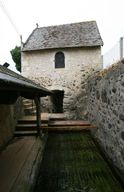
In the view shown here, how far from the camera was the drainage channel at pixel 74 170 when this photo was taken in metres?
3.75

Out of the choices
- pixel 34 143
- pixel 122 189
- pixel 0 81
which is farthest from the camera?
pixel 34 143

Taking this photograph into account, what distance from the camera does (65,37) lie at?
511 inches

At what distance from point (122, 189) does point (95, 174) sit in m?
0.67

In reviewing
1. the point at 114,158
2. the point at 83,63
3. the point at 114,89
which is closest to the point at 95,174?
the point at 114,158

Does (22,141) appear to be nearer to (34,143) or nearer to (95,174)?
(34,143)

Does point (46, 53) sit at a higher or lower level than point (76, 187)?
higher

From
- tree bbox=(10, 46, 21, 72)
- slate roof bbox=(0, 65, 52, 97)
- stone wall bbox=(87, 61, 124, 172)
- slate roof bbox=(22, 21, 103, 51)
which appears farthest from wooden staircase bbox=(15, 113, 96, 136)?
tree bbox=(10, 46, 21, 72)

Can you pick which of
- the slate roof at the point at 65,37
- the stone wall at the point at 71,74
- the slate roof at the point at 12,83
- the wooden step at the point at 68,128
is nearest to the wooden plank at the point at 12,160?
the wooden step at the point at 68,128

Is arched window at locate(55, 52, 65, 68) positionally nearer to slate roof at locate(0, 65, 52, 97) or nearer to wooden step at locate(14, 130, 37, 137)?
wooden step at locate(14, 130, 37, 137)

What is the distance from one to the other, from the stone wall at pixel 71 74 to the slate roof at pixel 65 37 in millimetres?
342

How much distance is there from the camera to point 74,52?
12328 millimetres

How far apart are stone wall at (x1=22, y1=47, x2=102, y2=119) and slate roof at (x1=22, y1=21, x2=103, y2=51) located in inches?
13.5

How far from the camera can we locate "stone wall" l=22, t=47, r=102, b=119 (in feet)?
40.0

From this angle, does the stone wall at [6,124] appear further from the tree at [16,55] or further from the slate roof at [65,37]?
the tree at [16,55]
